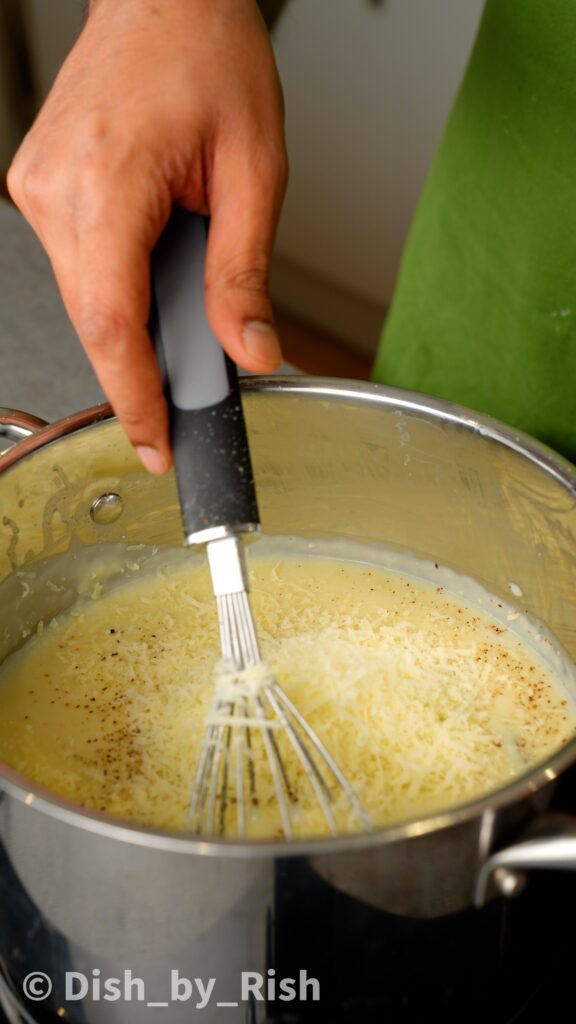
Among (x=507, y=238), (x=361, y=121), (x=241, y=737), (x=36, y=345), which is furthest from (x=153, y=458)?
(x=361, y=121)

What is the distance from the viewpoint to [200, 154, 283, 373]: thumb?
61 cm

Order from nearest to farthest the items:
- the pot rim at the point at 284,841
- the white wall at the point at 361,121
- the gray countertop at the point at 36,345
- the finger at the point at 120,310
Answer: the pot rim at the point at 284,841 < the finger at the point at 120,310 < the gray countertop at the point at 36,345 < the white wall at the point at 361,121

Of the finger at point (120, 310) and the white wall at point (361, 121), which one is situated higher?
the white wall at point (361, 121)

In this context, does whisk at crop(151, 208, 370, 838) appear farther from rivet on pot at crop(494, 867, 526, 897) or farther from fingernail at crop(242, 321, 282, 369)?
rivet on pot at crop(494, 867, 526, 897)

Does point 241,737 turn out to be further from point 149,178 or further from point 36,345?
point 36,345

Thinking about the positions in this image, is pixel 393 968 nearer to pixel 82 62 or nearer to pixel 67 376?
pixel 82 62

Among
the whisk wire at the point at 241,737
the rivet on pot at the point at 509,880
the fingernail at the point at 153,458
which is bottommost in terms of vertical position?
the rivet on pot at the point at 509,880

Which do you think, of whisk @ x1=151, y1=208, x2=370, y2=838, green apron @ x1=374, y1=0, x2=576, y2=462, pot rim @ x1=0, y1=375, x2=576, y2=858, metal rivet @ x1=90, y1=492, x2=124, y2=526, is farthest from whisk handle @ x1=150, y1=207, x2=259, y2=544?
green apron @ x1=374, y1=0, x2=576, y2=462

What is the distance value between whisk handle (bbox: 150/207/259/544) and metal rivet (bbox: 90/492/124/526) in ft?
1.05

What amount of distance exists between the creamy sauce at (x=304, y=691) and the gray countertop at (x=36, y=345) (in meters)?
0.24

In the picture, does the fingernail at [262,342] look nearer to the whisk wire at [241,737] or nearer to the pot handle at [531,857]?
the whisk wire at [241,737]

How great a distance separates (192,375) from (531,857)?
0.30 m

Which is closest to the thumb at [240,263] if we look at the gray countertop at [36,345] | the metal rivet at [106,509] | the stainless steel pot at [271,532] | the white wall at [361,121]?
the stainless steel pot at [271,532]

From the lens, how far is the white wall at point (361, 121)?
2164 millimetres
